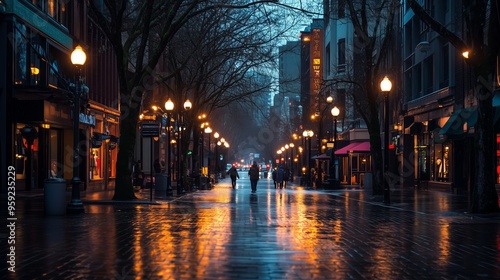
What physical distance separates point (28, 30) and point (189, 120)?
15.8 meters

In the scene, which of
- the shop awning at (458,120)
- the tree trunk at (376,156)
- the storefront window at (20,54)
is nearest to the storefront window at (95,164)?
the storefront window at (20,54)

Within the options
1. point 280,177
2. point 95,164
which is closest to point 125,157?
point 95,164

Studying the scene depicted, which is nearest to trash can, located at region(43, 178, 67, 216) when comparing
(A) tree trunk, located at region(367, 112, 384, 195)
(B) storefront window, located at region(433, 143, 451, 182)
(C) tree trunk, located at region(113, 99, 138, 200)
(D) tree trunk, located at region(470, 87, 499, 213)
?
(C) tree trunk, located at region(113, 99, 138, 200)

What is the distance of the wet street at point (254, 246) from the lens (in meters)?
10.3

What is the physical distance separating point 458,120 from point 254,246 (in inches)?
993

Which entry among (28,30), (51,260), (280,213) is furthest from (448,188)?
(51,260)

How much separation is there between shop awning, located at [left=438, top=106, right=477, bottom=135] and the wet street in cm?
1298

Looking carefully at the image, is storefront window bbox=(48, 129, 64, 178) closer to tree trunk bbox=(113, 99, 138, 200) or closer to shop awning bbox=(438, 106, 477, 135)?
tree trunk bbox=(113, 99, 138, 200)

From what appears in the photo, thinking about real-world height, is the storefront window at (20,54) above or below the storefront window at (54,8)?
below

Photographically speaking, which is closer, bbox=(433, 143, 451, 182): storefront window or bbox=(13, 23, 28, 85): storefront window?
bbox=(13, 23, 28, 85): storefront window

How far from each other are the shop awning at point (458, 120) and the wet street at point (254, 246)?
13.0 m

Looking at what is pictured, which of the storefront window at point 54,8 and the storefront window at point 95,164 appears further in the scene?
the storefront window at point 95,164

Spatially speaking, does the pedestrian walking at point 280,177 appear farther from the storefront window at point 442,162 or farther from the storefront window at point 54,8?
the storefront window at point 54,8

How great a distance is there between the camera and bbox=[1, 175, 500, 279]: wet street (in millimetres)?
10344
